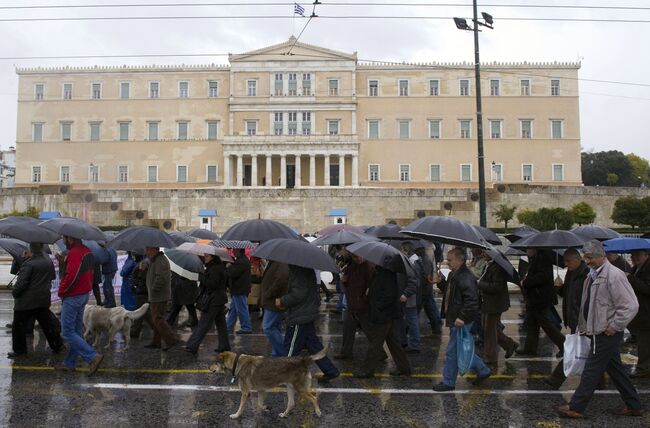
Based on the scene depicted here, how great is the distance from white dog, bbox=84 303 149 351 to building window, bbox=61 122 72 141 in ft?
164

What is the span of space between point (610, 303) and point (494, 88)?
49.7m

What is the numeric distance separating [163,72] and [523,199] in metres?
34.2

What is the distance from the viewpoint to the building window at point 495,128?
51.9 m

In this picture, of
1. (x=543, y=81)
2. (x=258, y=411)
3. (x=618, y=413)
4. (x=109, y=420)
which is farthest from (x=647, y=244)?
(x=543, y=81)

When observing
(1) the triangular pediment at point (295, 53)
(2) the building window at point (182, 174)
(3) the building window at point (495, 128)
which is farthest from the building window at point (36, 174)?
(3) the building window at point (495, 128)

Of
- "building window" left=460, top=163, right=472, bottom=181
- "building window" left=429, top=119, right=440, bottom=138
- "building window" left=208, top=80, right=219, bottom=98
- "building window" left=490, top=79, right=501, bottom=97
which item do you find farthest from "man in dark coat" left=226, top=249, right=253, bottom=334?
"building window" left=490, top=79, right=501, bottom=97

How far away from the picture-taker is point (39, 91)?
53406mm

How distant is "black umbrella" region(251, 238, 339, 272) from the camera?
6.34 m

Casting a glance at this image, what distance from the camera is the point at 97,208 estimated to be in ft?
125

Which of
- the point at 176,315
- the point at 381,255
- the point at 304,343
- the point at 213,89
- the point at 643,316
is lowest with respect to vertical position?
the point at 176,315

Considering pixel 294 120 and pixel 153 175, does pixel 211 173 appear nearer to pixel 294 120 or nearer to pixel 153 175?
pixel 153 175

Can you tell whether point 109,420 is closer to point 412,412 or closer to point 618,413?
point 412,412

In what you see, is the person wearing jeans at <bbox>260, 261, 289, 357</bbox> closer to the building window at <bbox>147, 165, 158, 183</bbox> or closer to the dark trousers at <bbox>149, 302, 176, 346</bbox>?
the dark trousers at <bbox>149, 302, 176, 346</bbox>

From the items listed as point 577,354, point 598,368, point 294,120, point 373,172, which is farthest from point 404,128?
point 598,368
